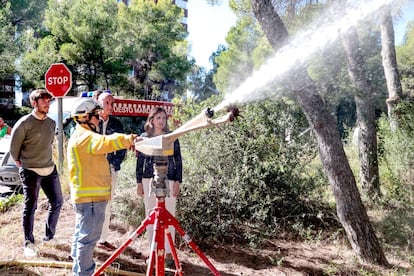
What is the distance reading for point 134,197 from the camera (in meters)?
4.42

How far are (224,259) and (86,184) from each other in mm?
1666

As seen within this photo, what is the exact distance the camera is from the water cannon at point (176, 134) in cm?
185

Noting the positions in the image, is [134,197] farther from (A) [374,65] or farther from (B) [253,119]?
(A) [374,65]

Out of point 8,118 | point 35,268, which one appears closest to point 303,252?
point 35,268

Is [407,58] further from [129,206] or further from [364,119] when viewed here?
[129,206]

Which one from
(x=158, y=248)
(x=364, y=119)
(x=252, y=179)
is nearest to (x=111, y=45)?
(x=364, y=119)

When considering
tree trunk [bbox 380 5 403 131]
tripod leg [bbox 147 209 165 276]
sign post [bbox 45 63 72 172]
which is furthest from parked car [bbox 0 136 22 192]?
tree trunk [bbox 380 5 403 131]

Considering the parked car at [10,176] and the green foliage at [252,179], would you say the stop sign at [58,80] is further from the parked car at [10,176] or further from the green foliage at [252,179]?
the green foliage at [252,179]

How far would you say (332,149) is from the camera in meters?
3.45

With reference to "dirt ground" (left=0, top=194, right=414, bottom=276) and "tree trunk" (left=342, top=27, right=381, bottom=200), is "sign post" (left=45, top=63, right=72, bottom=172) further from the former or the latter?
"tree trunk" (left=342, top=27, right=381, bottom=200)

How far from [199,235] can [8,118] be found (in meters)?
20.1

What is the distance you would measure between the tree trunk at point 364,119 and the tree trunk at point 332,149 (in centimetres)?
178

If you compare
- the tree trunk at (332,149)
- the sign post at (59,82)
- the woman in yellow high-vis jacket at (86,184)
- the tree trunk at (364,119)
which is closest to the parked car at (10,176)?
the sign post at (59,82)

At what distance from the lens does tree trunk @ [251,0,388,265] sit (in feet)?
11.3
